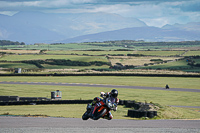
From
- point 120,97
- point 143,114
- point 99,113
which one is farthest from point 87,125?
point 120,97

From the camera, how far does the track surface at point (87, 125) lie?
64.5ft

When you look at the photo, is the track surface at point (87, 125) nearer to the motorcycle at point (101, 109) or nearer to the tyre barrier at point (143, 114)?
the tyre barrier at point (143, 114)

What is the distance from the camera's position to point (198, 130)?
20.0 meters

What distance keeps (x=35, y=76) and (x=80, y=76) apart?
1062cm

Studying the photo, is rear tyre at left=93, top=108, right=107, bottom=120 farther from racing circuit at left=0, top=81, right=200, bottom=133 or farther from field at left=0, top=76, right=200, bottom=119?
field at left=0, top=76, right=200, bottom=119

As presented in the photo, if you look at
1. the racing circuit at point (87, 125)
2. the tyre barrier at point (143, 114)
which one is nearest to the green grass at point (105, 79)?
the tyre barrier at point (143, 114)

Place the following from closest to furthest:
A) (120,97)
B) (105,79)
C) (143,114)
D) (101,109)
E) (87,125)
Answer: (101,109) < (87,125) < (143,114) < (120,97) < (105,79)

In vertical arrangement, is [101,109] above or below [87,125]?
above

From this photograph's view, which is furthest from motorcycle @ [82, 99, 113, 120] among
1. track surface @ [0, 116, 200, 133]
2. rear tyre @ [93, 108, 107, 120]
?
track surface @ [0, 116, 200, 133]

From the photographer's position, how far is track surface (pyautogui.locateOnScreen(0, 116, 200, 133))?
64.5ft

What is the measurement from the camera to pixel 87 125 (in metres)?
21.4

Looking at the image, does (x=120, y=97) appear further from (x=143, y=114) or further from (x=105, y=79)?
(x=105, y=79)

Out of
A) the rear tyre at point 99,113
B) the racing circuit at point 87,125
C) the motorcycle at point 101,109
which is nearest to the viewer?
the motorcycle at point 101,109

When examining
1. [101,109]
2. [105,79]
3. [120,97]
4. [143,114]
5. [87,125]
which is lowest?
[87,125]
